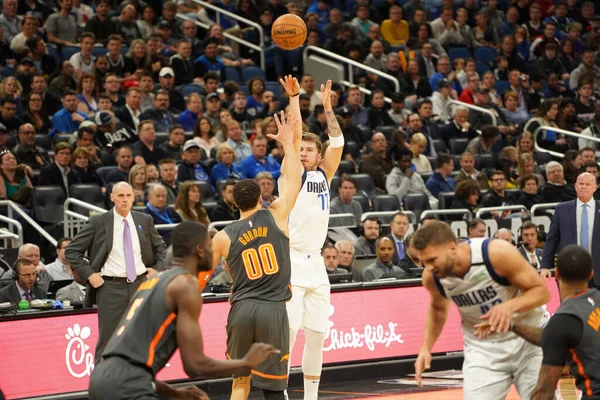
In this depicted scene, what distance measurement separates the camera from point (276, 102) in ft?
55.4

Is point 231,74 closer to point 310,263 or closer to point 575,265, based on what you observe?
point 310,263

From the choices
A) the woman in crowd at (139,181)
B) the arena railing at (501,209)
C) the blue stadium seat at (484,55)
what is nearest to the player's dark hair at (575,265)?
the woman in crowd at (139,181)

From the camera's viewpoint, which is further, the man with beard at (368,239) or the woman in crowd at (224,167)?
the woman in crowd at (224,167)

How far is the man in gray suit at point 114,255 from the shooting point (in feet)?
31.6

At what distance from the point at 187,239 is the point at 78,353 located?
5.01 metres

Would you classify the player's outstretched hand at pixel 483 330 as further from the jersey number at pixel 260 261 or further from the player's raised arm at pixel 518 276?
the jersey number at pixel 260 261

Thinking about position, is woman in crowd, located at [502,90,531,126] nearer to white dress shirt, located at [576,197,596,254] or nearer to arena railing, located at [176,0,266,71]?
arena railing, located at [176,0,266,71]

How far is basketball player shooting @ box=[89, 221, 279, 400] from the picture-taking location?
5328 mm

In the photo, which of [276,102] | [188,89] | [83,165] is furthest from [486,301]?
[188,89]

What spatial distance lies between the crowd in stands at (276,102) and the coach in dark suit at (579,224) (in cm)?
222

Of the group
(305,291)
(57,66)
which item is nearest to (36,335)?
(305,291)

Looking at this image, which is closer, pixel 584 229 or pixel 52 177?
pixel 584 229

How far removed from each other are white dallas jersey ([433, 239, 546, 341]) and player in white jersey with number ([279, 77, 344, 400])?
104 inches

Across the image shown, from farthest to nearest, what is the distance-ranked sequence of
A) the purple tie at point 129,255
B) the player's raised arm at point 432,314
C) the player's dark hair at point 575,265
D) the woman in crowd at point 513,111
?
the woman in crowd at point 513,111 → the purple tie at point 129,255 → the player's raised arm at point 432,314 → the player's dark hair at point 575,265
